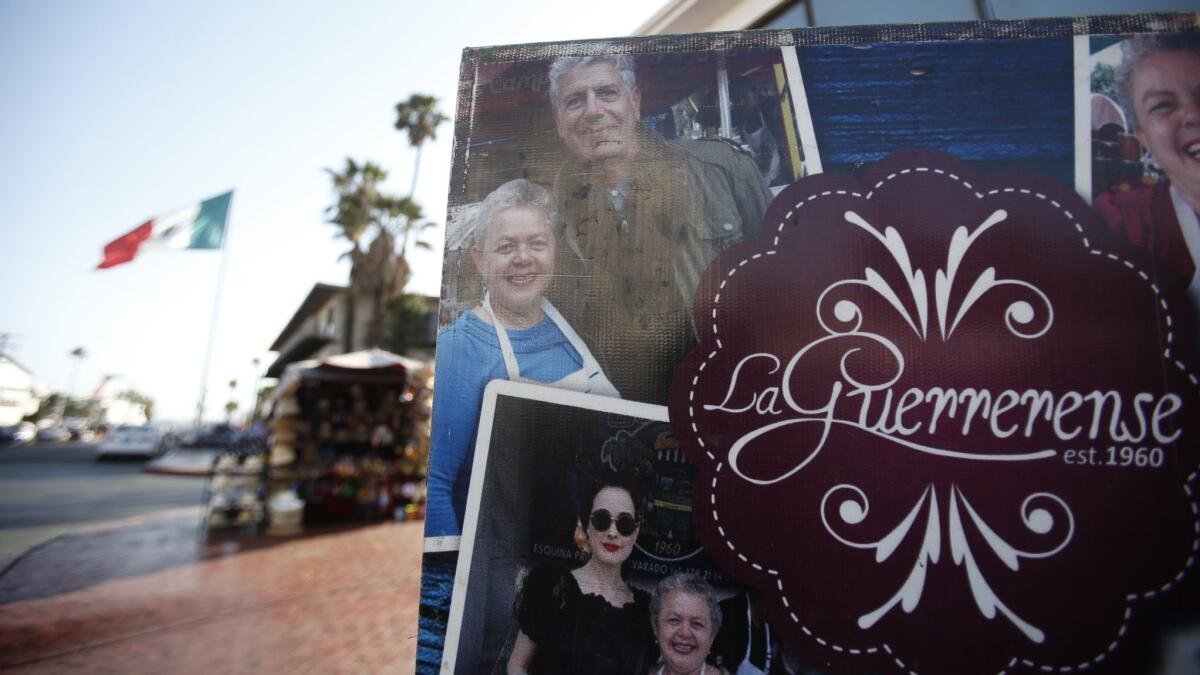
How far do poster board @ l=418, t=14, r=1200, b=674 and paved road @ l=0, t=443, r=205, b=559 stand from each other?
27.8ft

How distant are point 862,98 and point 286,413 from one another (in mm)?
9308

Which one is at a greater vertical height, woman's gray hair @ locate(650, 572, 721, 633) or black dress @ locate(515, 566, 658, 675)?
woman's gray hair @ locate(650, 572, 721, 633)

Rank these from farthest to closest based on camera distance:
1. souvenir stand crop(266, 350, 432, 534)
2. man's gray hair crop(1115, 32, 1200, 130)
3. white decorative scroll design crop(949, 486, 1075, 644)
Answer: souvenir stand crop(266, 350, 432, 534) < man's gray hair crop(1115, 32, 1200, 130) < white decorative scroll design crop(949, 486, 1075, 644)

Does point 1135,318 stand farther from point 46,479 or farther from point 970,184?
point 46,479

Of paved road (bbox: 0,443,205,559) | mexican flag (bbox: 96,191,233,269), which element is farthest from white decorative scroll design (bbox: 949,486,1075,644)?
mexican flag (bbox: 96,191,233,269)

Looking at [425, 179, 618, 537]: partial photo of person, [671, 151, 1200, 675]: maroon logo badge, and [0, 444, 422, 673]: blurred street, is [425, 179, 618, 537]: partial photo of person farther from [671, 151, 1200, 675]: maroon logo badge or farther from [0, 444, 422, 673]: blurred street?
[0, 444, 422, 673]: blurred street

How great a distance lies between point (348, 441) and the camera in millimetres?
9539

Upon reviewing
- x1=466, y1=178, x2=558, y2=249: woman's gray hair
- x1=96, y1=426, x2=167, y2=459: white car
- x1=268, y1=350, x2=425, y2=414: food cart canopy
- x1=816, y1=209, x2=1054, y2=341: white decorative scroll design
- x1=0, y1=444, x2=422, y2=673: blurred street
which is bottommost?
x1=96, y1=426, x2=167, y2=459: white car

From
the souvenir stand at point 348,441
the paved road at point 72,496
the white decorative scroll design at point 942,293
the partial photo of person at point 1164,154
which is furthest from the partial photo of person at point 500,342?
the paved road at point 72,496

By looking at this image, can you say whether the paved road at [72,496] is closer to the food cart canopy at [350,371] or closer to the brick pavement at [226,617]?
the brick pavement at [226,617]

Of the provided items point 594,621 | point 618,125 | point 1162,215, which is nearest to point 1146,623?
point 1162,215

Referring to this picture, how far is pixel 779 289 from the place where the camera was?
2.00m

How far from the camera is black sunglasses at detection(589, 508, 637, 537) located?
194 centimetres

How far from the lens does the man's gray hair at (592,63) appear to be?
228cm
